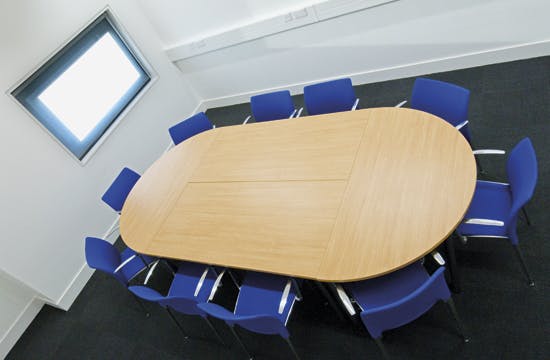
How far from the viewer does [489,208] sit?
2.24m

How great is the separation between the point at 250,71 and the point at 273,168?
8.30 ft

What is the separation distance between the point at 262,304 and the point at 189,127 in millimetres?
2217

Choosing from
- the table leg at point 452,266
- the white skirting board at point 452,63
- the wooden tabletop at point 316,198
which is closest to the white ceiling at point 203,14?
the white skirting board at point 452,63

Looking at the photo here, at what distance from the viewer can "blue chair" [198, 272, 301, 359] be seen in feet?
6.83

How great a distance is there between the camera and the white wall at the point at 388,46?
11.3 ft

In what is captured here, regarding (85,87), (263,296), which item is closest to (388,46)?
(263,296)

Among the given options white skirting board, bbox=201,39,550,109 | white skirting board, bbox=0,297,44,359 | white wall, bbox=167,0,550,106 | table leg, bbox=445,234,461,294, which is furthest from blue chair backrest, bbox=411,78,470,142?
white skirting board, bbox=0,297,44,359

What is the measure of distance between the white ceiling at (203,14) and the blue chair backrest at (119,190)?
212cm

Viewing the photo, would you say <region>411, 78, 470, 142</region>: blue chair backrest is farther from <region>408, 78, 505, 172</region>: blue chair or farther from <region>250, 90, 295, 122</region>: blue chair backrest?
<region>250, 90, 295, 122</region>: blue chair backrest

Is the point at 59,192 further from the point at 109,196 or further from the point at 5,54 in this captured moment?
the point at 5,54

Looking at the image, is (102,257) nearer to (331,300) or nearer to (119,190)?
(119,190)

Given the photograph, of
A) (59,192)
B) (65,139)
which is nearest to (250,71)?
(65,139)

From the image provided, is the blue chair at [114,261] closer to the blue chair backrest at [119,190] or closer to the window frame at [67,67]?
the blue chair backrest at [119,190]

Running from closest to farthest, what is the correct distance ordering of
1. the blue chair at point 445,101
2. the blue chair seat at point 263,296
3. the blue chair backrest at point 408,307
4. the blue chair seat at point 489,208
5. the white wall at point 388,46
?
the blue chair backrest at point 408,307
the blue chair seat at point 489,208
the blue chair seat at point 263,296
the blue chair at point 445,101
the white wall at point 388,46
